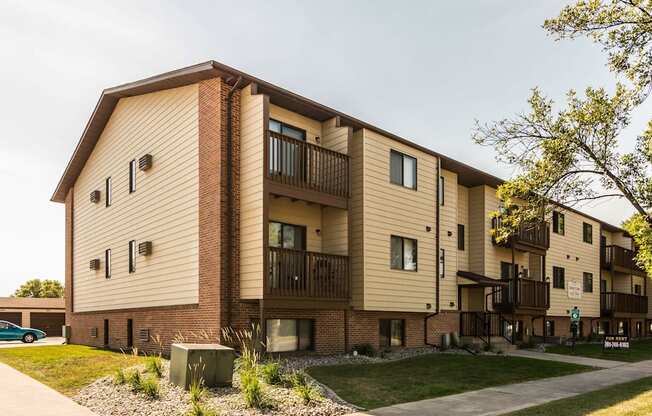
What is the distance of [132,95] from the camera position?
22.2 metres

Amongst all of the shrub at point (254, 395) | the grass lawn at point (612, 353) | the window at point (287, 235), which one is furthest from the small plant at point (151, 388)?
the grass lawn at point (612, 353)

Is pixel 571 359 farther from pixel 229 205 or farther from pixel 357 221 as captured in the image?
pixel 229 205

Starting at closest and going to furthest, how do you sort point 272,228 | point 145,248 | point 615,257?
1. point 272,228
2. point 145,248
3. point 615,257

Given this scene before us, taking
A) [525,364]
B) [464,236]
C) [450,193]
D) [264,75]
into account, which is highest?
[264,75]

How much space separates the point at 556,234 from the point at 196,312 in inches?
887

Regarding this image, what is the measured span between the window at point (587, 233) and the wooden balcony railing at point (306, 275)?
76.9 ft

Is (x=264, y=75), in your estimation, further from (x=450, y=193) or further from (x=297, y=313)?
(x=450, y=193)

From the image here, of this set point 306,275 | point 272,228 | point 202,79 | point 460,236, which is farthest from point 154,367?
point 460,236

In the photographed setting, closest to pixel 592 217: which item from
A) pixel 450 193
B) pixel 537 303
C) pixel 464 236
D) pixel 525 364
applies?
pixel 537 303

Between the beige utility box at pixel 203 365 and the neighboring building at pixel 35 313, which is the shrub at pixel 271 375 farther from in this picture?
the neighboring building at pixel 35 313

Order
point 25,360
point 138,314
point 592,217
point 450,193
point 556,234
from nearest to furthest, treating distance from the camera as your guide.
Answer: point 25,360
point 138,314
point 450,193
point 556,234
point 592,217

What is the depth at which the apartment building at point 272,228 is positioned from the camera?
1630cm

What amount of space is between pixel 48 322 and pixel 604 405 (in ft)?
129

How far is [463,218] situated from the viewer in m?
26.5
